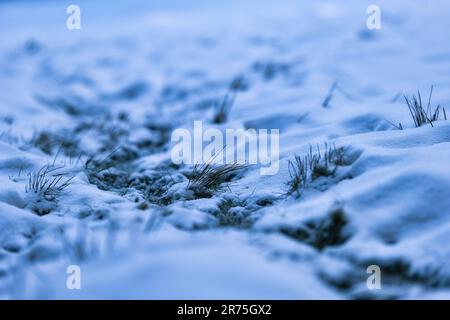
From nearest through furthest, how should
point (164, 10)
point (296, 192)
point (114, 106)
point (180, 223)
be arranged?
point (180, 223) → point (296, 192) → point (114, 106) → point (164, 10)

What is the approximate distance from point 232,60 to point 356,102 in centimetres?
290

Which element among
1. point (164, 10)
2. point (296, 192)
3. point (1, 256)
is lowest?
point (1, 256)

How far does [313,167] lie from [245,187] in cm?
39

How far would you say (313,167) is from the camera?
2.38m

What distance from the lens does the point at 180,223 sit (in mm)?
2043

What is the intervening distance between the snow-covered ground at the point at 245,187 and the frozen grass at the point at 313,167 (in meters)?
0.03

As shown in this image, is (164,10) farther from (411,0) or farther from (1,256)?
(1,256)

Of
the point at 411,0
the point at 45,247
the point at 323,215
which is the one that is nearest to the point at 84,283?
the point at 45,247
